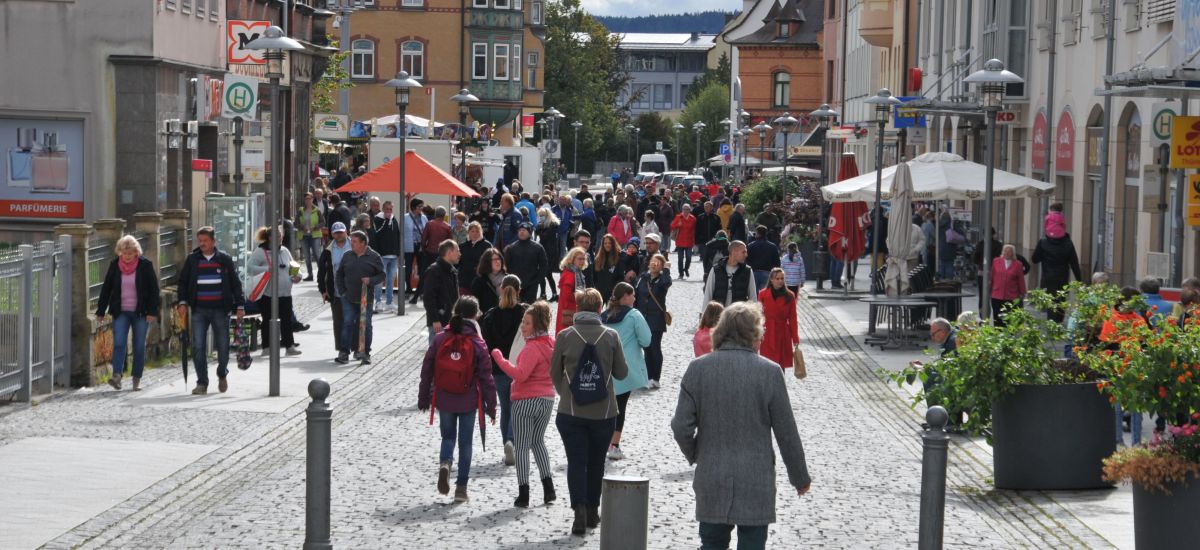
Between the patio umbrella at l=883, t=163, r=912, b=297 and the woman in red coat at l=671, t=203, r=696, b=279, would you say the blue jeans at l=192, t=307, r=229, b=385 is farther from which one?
the woman in red coat at l=671, t=203, r=696, b=279

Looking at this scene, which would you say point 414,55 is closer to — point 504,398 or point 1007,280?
point 1007,280

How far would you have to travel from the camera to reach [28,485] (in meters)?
12.7

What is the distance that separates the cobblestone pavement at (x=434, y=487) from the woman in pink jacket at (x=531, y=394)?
235mm

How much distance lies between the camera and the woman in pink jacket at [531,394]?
12.3m

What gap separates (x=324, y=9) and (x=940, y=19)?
49.7ft

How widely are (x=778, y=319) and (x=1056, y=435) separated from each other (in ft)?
18.2

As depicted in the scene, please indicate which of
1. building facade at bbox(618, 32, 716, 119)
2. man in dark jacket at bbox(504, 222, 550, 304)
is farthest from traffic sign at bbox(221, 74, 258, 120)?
building facade at bbox(618, 32, 716, 119)

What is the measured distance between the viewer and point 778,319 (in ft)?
60.8

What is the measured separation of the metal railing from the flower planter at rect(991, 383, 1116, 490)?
8952 millimetres

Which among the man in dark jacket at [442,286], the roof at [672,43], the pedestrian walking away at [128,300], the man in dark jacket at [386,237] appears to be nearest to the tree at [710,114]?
the roof at [672,43]

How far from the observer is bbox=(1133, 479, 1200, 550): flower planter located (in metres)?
10.3

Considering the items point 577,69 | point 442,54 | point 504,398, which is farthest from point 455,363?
point 577,69

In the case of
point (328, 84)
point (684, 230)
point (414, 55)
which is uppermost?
point (414, 55)

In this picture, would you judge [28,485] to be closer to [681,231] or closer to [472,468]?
[472,468]
